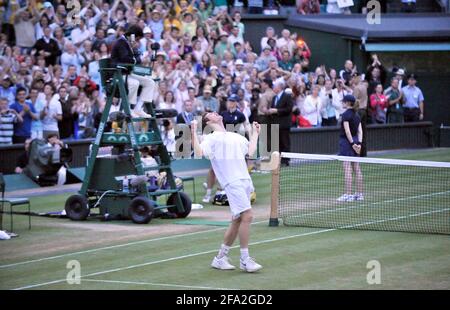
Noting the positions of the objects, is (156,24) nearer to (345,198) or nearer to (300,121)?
(300,121)

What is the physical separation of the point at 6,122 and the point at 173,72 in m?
5.53

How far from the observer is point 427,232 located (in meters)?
16.3

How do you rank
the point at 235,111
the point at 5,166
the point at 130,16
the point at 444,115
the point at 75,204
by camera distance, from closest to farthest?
the point at 75,204 → the point at 235,111 → the point at 5,166 → the point at 130,16 → the point at 444,115

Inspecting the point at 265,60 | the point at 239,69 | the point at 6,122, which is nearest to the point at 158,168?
the point at 6,122

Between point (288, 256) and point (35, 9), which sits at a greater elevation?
point (35, 9)

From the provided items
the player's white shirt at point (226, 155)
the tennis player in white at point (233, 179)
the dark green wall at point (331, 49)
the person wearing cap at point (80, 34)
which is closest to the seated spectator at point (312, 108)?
the dark green wall at point (331, 49)

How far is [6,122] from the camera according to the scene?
23734 mm

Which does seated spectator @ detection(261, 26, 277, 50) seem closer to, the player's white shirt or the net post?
the net post

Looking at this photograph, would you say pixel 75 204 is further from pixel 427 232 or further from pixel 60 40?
pixel 60 40

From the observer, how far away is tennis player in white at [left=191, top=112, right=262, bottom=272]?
1312 centimetres

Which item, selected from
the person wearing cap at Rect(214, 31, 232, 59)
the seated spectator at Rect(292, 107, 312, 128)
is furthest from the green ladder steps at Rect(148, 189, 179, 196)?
the person wearing cap at Rect(214, 31, 232, 59)

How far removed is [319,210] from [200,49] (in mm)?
11767

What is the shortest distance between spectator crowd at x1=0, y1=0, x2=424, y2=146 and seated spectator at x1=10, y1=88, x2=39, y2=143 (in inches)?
0.9
